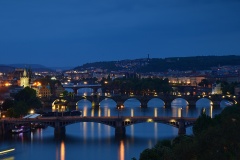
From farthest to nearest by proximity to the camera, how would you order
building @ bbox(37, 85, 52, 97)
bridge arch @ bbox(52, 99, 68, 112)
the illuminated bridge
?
building @ bbox(37, 85, 52, 97)
bridge arch @ bbox(52, 99, 68, 112)
the illuminated bridge

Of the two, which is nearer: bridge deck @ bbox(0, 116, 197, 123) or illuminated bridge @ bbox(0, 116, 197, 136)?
illuminated bridge @ bbox(0, 116, 197, 136)

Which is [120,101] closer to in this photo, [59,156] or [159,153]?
[59,156]

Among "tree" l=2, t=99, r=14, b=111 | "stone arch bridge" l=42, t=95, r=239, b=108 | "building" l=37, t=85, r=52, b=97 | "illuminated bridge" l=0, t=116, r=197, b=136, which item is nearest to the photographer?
"illuminated bridge" l=0, t=116, r=197, b=136

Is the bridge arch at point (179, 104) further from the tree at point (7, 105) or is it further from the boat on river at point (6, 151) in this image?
the boat on river at point (6, 151)

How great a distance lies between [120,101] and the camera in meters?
51.5

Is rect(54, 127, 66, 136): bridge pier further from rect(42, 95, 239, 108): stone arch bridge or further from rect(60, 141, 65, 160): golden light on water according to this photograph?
rect(42, 95, 239, 108): stone arch bridge

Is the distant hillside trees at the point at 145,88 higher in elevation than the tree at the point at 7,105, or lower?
higher

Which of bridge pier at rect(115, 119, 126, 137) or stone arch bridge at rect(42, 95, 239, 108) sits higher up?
stone arch bridge at rect(42, 95, 239, 108)

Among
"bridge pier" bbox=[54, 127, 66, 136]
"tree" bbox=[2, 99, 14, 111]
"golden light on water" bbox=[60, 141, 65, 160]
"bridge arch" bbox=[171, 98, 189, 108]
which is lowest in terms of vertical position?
"golden light on water" bbox=[60, 141, 65, 160]

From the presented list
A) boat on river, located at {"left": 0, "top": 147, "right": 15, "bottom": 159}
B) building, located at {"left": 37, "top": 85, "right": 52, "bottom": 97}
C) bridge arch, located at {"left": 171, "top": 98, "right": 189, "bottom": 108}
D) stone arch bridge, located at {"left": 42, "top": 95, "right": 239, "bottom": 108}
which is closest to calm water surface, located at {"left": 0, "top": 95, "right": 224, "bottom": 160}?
boat on river, located at {"left": 0, "top": 147, "right": 15, "bottom": 159}

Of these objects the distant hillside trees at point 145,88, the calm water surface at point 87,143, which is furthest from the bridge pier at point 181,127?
the distant hillside trees at point 145,88

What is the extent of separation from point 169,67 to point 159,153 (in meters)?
116

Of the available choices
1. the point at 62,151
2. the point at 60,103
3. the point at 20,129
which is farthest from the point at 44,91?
the point at 62,151

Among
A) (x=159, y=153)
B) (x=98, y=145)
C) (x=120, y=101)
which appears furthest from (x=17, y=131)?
(x=120, y=101)
